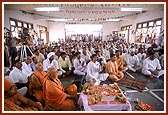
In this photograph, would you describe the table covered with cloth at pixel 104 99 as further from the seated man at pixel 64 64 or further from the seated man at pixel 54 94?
the seated man at pixel 64 64

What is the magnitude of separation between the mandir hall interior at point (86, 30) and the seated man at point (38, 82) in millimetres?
205

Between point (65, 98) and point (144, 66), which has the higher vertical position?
point (144, 66)

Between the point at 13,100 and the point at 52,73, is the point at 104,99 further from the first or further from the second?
the point at 13,100

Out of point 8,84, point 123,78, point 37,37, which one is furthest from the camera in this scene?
point 123,78

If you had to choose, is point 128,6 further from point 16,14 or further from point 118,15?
point 16,14

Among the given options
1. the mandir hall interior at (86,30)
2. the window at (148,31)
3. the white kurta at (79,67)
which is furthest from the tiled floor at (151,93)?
the white kurta at (79,67)

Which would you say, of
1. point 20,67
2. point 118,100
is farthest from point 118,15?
point 20,67

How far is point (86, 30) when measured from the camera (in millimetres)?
2184

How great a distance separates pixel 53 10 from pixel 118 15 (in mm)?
684

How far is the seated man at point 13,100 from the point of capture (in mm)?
1851

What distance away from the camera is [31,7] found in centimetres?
191

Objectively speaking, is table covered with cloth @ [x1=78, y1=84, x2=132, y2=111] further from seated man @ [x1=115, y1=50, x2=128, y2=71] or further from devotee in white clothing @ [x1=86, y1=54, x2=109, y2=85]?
seated man @ [x1=115, y1=50, x2=128, y2=71]

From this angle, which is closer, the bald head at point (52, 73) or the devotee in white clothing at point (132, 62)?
the bald head at point (52, 73)

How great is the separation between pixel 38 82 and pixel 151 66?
1261 mm
